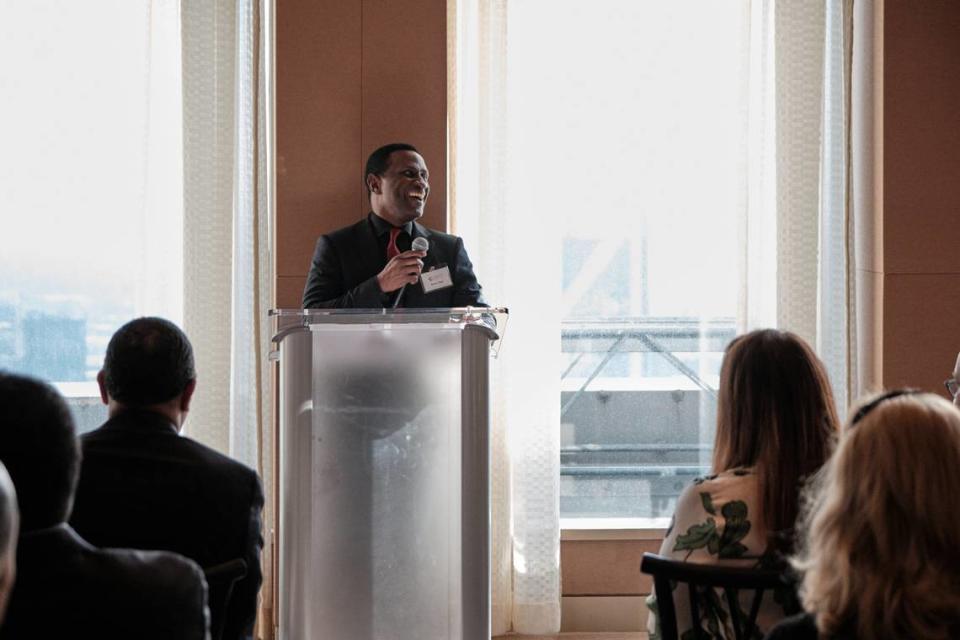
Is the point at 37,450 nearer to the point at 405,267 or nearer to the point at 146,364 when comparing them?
the point at 146,364

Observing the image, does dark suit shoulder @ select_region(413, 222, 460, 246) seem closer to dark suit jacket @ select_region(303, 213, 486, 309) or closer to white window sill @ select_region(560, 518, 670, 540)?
dark suit jacket @ select_region(303, 213, 486, 309)

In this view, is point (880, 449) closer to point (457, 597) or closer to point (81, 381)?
point (457, 597)

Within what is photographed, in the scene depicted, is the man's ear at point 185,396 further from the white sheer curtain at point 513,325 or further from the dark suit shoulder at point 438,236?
the white sheer curtain at point 513,325

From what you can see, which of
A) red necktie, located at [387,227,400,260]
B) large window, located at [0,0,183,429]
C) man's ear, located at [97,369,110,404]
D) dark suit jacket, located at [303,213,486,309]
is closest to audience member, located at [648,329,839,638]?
man's ear, located at [97,369,110,404]

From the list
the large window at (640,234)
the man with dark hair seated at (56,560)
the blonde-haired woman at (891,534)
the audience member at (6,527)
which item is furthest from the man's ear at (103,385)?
the large window at (640,234)

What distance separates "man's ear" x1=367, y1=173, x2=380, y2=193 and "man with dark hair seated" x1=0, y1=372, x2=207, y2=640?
2.29 metres

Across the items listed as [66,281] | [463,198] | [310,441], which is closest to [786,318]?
[463,198]

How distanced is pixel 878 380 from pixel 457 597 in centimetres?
193

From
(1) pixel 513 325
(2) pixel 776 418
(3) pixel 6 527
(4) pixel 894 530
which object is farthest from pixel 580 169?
(3) pixel 6 527

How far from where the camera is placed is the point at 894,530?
3.89ft

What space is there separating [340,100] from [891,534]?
2815 millimetres

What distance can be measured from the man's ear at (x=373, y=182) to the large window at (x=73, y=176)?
A: 2.64 feet

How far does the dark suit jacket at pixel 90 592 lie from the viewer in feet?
4.11

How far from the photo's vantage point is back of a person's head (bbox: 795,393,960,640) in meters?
1.17
